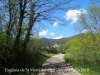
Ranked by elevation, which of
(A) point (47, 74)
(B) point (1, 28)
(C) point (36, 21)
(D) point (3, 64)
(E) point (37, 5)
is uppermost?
(E) point (37, 5)

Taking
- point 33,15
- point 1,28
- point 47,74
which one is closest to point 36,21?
point 33,15

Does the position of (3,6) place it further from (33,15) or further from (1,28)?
(33,15)

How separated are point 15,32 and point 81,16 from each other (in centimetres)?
1492

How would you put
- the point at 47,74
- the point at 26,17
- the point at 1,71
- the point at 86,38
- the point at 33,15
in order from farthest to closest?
the point at 86,38
the point at 33,15
the point at 26,17
the point at 47,74
the point at 1,71

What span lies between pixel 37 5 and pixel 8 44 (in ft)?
22.1

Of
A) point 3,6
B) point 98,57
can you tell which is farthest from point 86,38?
point 3,6

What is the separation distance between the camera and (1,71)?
944 centimetres

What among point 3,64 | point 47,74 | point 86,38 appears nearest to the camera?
point 3,64

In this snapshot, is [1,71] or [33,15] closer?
[1,71]

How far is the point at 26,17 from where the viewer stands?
47.8 feet

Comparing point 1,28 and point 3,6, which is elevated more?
point 3,6

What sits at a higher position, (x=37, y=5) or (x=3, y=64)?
(x=37, y=5)

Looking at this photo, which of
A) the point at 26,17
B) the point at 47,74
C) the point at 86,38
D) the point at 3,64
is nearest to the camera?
the point at 3,64

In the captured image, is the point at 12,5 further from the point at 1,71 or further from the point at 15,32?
the point at 1,71
